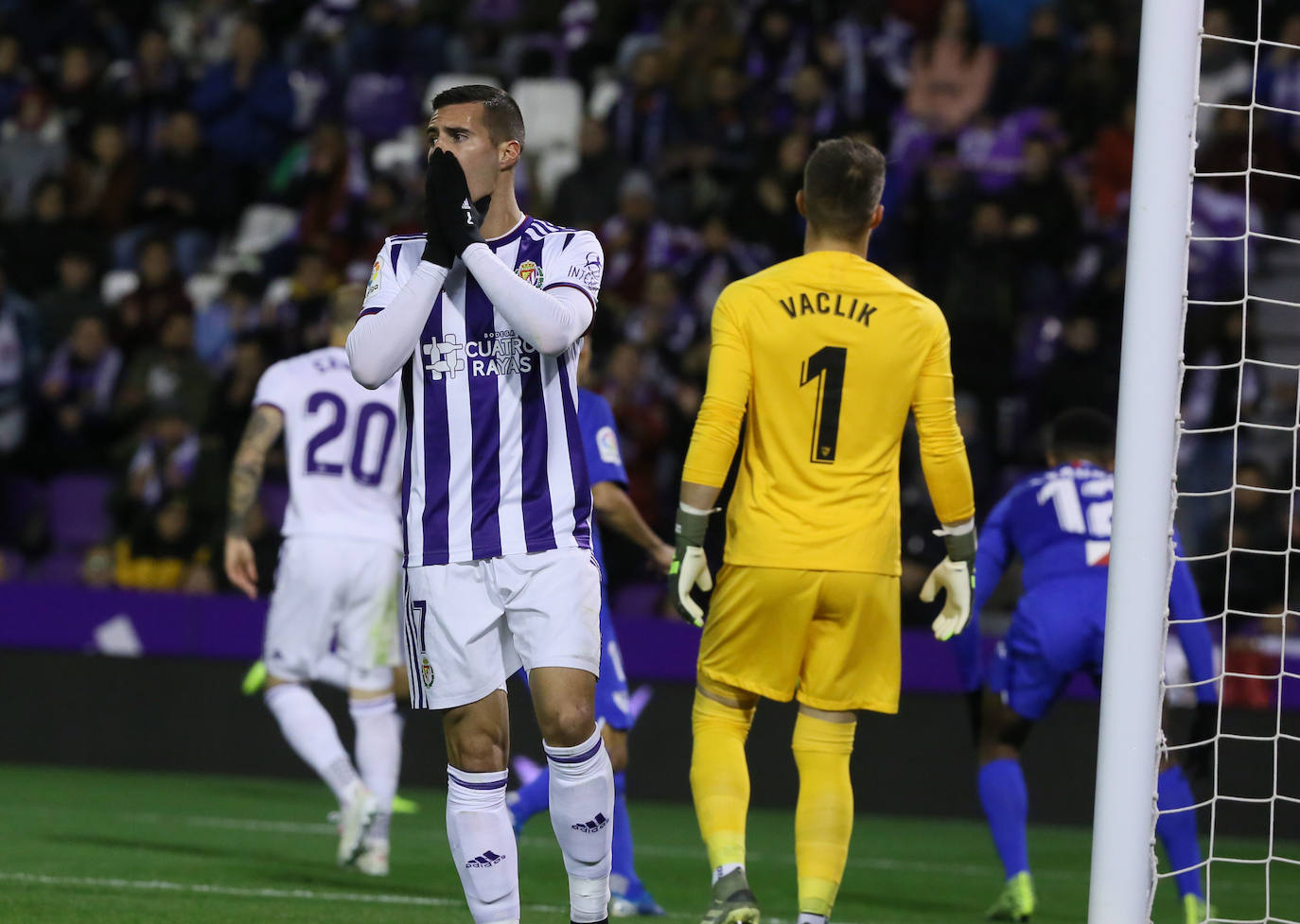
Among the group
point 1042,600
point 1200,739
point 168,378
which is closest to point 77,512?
point 168,378

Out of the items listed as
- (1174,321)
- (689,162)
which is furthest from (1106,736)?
(689,162)

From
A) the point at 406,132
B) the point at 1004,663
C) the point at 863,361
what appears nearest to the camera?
the point at 863,361

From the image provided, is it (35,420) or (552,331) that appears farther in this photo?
(35,420)

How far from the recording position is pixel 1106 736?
4262 mm

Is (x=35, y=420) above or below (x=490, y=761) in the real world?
above

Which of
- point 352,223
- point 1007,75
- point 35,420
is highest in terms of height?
point 1007,75

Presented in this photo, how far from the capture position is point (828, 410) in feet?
16.2

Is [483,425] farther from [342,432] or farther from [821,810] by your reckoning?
[342,432]

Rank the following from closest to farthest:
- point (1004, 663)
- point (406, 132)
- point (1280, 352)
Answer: point (1004, 663) < point (1280, 352) < point (406, 132)

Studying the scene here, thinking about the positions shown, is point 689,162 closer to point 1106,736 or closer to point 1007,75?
point 1007,75

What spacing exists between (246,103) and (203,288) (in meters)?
1.96

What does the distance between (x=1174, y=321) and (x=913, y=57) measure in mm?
10075

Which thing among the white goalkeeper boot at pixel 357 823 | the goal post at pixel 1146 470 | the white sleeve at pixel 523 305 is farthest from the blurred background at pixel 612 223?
the white sleeve at pixel 523 305

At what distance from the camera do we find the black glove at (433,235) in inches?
169
